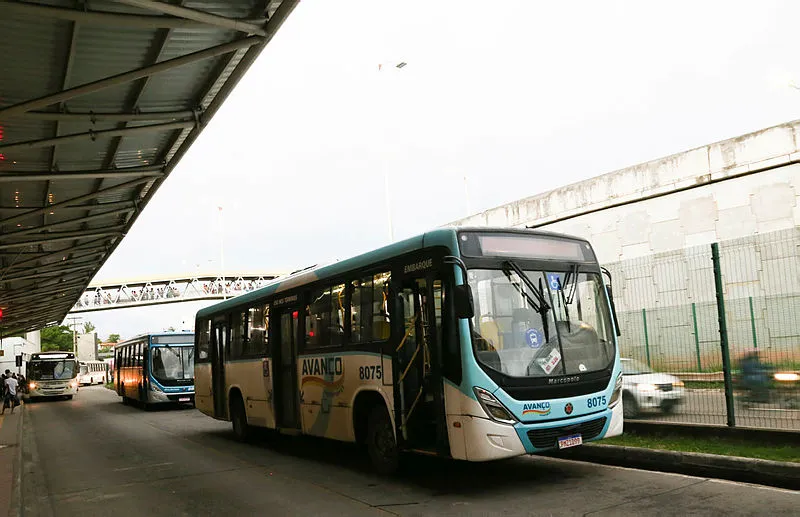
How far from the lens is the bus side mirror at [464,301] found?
7602 mm

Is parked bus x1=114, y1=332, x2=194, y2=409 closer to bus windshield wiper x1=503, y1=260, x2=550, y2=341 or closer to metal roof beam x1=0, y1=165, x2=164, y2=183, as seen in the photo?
metal roof beam x1=0, y1=165, x2=164, y2=183

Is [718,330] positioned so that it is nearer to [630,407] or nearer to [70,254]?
[630,407]

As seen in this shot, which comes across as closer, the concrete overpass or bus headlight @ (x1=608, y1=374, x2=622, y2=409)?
bus headlight @ (x1=608, y1=374, x2=622, y2=409)

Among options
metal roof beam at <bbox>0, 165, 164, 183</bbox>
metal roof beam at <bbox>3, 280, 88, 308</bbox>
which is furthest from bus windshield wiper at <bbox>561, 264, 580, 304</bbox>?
metal roof beam at <bbox>3, 280, 88, 308</bbox>

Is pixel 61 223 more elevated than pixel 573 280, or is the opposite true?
pixel 61 223

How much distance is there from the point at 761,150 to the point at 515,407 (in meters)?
11.0

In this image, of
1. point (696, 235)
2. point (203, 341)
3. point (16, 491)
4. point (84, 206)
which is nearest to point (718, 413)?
point (696, 235)

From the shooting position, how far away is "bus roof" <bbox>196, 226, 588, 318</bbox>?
334 inches

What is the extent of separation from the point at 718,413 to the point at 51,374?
40.3m

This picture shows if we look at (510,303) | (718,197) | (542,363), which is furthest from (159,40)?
(718,197)

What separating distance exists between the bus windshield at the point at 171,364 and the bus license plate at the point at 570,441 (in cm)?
2141

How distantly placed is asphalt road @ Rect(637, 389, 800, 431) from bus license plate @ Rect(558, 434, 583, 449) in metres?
3.05

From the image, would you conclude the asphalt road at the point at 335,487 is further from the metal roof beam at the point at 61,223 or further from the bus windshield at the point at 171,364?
the bus windshield at the point at 171,364

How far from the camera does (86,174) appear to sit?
615 inches
